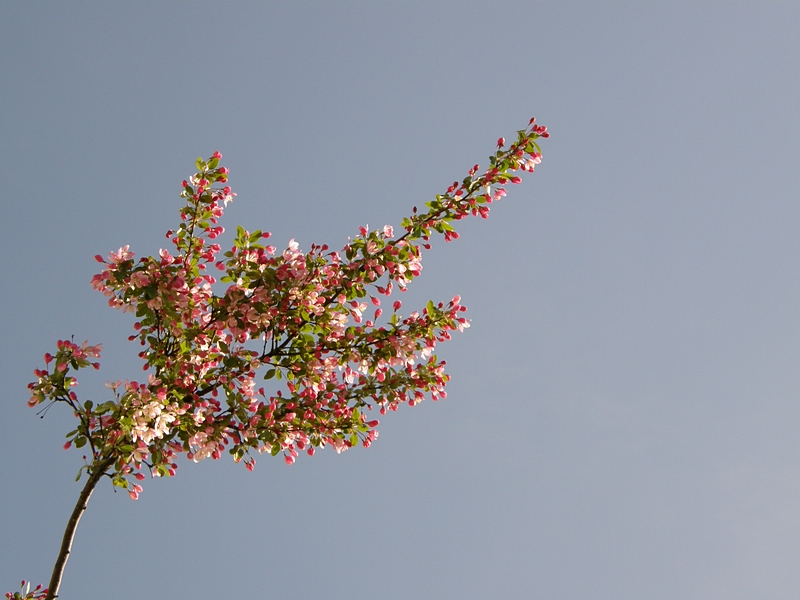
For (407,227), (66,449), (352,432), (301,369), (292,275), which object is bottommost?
(66,449)

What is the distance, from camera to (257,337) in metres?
5.14

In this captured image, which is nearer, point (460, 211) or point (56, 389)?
point (56, 389)

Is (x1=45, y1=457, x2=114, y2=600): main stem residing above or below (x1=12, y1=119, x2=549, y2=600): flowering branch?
below

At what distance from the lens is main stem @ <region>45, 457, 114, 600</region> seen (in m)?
4.29

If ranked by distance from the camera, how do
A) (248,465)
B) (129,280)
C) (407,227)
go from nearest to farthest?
(129,280) < (248,465) < (407,227)

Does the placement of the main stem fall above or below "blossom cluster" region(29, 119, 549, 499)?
below

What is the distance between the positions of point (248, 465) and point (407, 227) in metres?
2.06

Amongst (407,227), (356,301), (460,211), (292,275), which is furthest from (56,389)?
(460,211)

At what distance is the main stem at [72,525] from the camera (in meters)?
4.29

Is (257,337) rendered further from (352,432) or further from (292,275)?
(352,432)

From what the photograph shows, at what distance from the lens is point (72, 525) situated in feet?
14.6

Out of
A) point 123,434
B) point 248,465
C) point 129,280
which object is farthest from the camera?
point 248,465

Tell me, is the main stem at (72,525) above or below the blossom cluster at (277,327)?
below

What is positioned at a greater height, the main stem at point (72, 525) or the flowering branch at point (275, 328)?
the flowering branch at point (275, 328)
